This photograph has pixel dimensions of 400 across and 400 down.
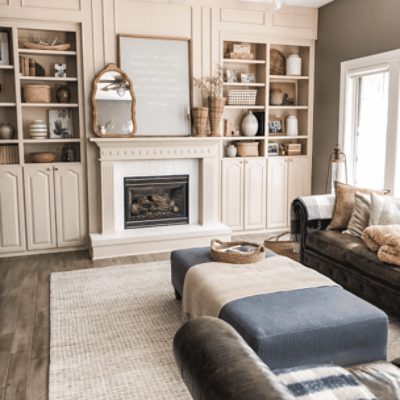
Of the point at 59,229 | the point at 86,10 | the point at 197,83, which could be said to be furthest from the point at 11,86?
the point at 197,83

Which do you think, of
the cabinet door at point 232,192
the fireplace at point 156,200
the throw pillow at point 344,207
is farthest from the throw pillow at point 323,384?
the cabinet door at point 232,192

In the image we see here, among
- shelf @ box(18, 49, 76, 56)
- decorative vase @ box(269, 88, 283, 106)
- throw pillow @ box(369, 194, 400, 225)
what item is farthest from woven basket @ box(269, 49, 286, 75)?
throw pillow @ box(369, 194, 400, 225)

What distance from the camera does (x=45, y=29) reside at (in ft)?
16.0

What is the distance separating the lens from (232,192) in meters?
5.78

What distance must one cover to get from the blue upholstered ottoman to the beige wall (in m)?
3.11

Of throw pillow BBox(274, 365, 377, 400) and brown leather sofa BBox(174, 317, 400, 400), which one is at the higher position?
brown leather sofa BBox(174, 317, 400, 400)

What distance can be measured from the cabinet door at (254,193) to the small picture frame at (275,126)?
0.50 m

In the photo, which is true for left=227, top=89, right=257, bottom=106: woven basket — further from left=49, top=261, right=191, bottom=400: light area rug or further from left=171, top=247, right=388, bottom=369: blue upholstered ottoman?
left=171, top=247, right=388, bottom=369: blue upholstered ottoman

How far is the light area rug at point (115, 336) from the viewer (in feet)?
8.05

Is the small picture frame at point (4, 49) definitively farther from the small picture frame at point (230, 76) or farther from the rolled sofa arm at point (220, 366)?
the rolled sofa arm at point (220, 366)

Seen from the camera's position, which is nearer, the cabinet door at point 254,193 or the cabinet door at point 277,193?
the cabinet door at point 254,193

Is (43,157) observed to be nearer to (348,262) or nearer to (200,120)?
(200,120)

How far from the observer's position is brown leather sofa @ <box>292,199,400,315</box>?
319 centimetres

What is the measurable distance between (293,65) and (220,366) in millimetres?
5387
